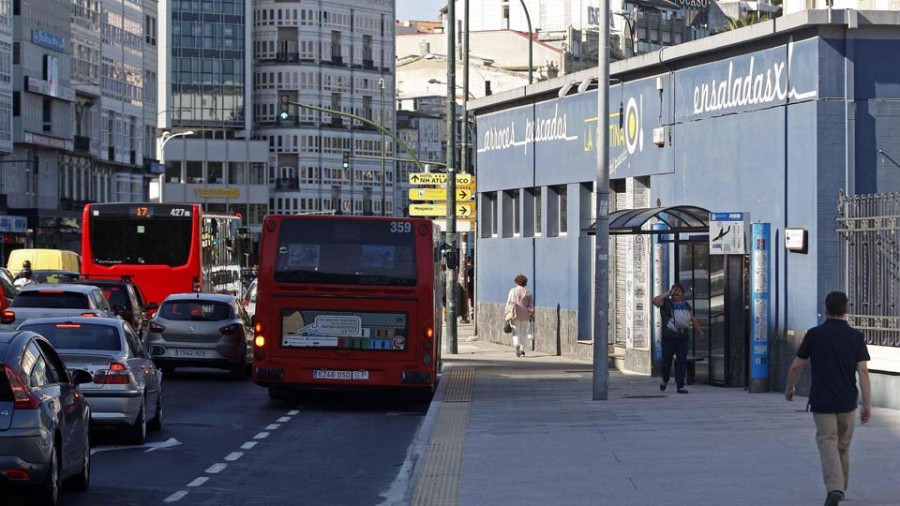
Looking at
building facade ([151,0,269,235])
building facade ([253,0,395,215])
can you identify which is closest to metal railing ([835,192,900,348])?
building facade ([151,0,269,235])

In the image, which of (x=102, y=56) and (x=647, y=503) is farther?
(x=102, y=56)

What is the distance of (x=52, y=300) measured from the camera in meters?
28.8

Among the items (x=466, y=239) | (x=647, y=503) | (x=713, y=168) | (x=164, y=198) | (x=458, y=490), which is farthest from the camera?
(x=164, y=198)

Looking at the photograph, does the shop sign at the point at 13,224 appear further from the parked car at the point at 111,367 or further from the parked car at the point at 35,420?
the parked car at the point at 35,420

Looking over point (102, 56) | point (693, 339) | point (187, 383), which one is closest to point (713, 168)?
point (693, 339)

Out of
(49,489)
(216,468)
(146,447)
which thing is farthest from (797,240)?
(49,489)

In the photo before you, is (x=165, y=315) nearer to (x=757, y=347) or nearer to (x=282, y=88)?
(x=757, y=347)

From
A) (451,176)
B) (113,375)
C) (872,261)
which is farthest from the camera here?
(451,176)

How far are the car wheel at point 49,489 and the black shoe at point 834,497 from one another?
222 inches

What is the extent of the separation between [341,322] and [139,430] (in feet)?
20.1

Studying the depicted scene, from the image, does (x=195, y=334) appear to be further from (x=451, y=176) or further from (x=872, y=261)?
(x=872, y=261)

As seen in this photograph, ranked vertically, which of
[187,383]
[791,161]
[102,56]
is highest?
[102,56]

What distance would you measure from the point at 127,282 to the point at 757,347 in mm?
13965

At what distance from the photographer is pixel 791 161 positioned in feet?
80.8
